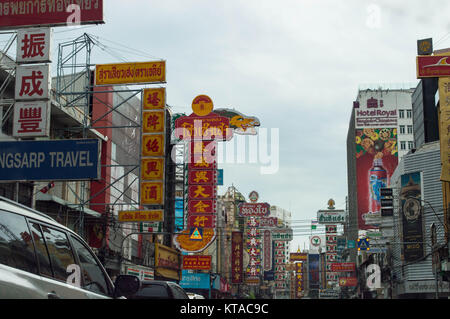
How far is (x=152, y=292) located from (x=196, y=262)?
38803mm

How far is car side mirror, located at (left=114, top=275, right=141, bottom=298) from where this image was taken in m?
7.06

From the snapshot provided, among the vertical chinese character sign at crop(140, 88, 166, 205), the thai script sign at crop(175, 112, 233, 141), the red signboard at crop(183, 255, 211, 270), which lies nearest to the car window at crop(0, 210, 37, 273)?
the vertical chinese character sign at crop(140, 88, 166, 205)

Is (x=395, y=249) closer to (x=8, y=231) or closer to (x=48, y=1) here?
(x=48, y=1)

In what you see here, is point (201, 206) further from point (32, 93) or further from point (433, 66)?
point (32, 93)

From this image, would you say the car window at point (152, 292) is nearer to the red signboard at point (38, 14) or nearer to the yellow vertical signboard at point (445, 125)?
the red signboard at point (38, 14)

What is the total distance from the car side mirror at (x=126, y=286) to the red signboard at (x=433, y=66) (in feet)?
112

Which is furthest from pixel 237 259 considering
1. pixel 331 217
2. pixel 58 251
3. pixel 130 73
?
pixel 58 251

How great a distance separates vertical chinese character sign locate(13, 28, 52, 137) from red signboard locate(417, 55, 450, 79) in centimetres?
2273

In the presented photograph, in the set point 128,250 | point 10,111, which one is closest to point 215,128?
point 128,250

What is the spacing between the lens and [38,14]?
87.9ft

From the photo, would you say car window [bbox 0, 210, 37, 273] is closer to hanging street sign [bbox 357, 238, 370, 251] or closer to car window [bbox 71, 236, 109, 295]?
car window [bbox 71, 236, 109, 295]
